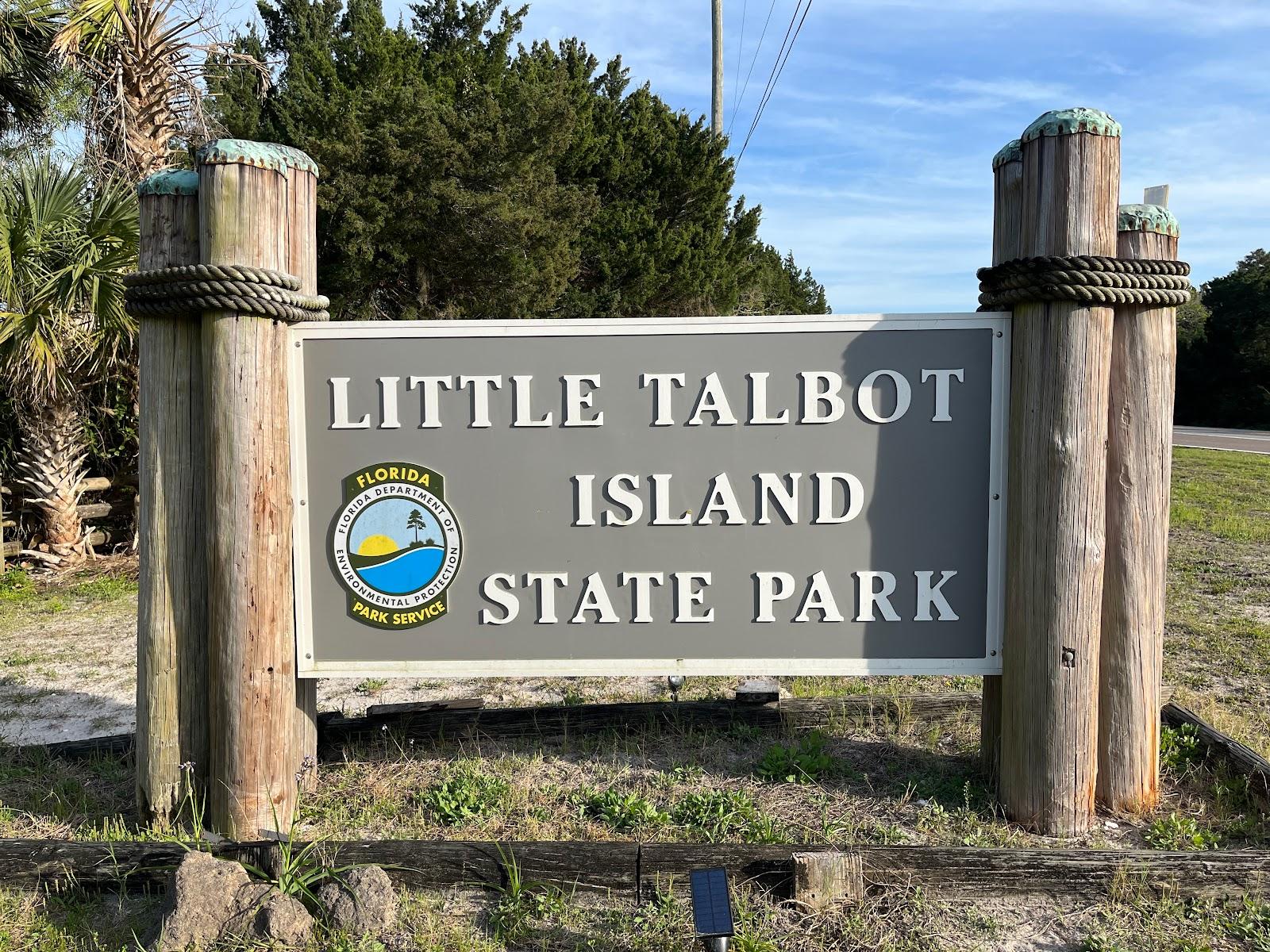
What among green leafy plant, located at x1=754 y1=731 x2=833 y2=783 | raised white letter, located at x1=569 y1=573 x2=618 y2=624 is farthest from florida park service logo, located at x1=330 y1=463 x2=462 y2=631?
green leafy plant, located at x1=754 y1=731 x2=833 y2=783

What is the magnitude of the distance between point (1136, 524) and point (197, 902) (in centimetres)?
301

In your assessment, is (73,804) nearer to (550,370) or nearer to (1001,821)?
(550,370)

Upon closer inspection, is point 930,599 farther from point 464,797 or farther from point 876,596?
point 464,797

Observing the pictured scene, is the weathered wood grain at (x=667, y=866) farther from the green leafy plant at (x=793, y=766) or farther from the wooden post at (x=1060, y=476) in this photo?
the green leafy plant at (x=793, y=766)

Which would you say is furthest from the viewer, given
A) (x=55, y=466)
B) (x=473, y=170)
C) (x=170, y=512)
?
(x=473, y=170)

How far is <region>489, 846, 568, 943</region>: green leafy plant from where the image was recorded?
251cm

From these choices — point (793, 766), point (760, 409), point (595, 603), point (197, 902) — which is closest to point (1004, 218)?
point (760, 409)

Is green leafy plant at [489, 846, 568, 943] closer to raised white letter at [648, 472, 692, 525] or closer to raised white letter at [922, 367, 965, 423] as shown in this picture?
raised white letter at [648, 472, 692, 525]

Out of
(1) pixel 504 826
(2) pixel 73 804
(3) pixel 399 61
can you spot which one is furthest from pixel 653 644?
(3) pixel 399 61

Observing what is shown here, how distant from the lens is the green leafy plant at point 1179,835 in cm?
289

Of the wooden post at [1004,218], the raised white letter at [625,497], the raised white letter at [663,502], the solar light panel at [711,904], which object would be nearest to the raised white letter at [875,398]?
Answer: the wooden post at [1004,218]

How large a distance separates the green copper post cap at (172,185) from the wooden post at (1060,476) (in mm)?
2698

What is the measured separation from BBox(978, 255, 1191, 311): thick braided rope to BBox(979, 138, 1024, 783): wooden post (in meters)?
0.09

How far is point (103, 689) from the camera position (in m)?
5.14
